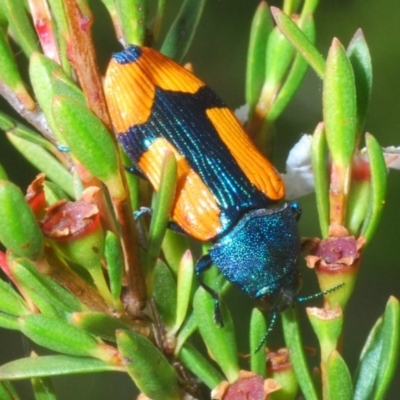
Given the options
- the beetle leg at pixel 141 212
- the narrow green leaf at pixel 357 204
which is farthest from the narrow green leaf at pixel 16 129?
the narrow green leaf at pixel 357 204

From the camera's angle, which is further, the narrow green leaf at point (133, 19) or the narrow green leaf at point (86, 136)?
the narrow green leaf at point (133, 19)

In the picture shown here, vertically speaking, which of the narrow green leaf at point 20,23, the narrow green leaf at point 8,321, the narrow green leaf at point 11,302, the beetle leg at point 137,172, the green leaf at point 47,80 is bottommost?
the narrow green leaf at point 8,321

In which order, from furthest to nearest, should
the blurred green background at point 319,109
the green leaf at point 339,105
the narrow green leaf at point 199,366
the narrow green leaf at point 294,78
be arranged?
the blurred green background at point 319,109 → the narrow green leaf at point 294,78 → the narrow green leaf at point 199,366 → the green leaf at point 339,105

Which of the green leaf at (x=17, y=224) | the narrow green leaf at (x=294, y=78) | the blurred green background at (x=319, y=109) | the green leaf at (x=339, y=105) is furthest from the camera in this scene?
the blurred green background at (x=319, y=109)

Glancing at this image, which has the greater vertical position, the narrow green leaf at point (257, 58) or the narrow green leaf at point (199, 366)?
the narrow green leaf at point (257, 58)

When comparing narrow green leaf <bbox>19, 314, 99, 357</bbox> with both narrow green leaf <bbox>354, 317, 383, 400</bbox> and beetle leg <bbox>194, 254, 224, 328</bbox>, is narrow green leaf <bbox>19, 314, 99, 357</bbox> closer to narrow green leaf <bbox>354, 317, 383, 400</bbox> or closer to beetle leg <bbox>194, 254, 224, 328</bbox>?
beetle leg <bbox>194, 254, 224, 328</bbox>

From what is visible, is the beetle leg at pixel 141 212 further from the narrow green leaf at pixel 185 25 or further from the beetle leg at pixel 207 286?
the narrow green leaf at pixel 185 25
